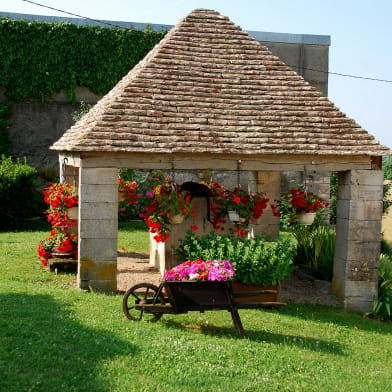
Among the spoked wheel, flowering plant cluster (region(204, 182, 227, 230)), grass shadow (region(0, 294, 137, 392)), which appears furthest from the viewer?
flowering plant cluster (region(204, 182, 227, 230))

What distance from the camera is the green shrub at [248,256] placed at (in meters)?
7.83

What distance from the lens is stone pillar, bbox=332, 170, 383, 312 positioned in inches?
336

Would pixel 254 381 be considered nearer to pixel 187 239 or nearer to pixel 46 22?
pixel 187 239

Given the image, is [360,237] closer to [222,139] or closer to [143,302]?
[222,139]

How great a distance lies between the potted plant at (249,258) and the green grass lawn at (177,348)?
435 mm

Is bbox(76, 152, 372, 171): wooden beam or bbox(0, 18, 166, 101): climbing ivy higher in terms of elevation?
bbox(0, 18, 166, 101): climbing ivy

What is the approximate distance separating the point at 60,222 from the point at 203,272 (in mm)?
4156

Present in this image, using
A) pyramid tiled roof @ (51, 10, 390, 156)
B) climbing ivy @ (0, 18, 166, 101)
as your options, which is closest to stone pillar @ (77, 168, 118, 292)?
pyramid tiled roof @ (51, 10, 390, 156)

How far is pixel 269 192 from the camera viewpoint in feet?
37.6

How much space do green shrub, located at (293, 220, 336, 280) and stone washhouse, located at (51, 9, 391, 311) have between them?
1.25 meters

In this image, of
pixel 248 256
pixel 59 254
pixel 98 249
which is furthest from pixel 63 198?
pixel 248 256

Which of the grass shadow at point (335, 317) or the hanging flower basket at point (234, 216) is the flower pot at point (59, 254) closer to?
the hanging flower basket at point (234, 216)

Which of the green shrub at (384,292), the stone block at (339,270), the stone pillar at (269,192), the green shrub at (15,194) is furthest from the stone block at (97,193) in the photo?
the green shrub at (15,194)

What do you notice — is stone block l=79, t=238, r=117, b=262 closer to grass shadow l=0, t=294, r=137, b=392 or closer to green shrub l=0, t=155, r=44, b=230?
grass shadow l=0, t=294, r=137, b=392
